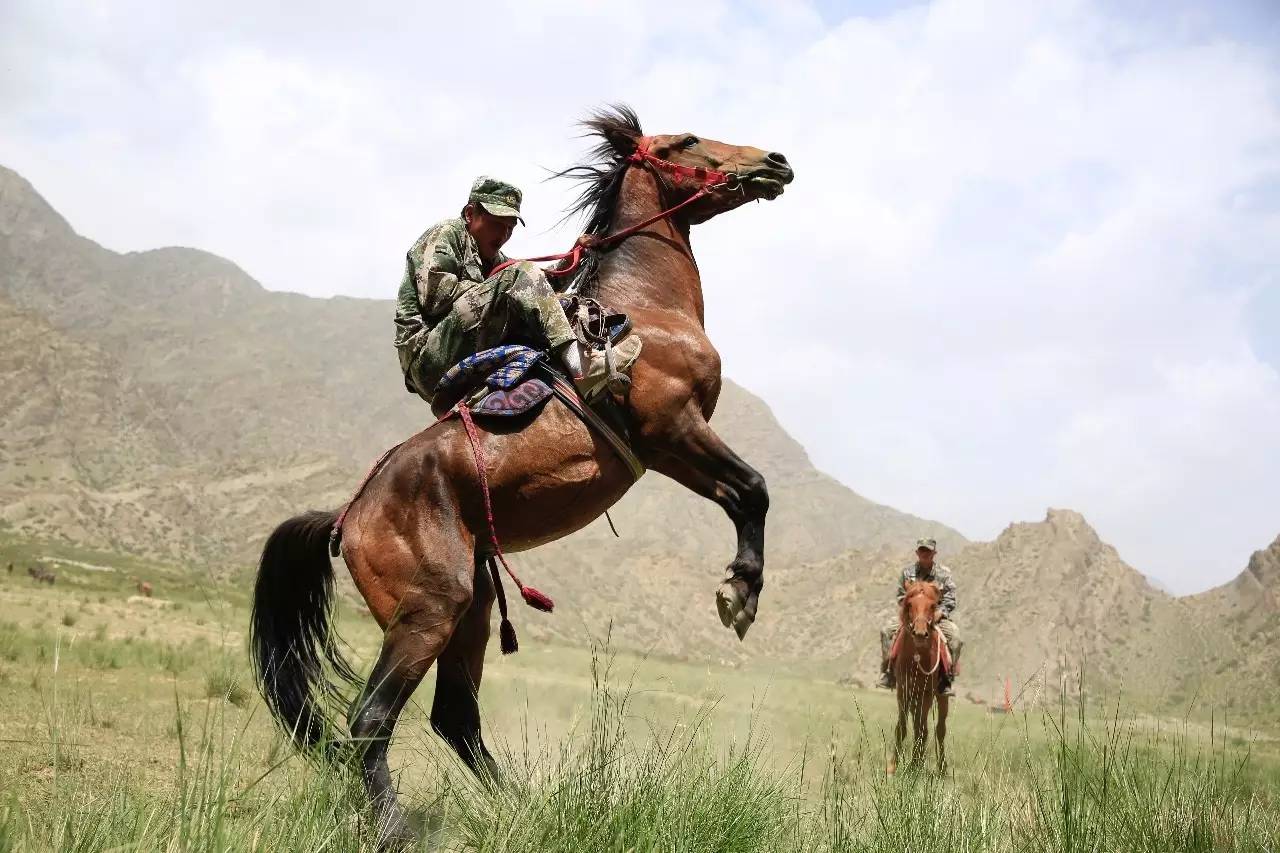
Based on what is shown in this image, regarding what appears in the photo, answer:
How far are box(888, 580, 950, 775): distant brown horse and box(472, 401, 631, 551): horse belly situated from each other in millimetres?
6755

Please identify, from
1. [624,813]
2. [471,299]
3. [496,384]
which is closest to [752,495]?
[496,384]

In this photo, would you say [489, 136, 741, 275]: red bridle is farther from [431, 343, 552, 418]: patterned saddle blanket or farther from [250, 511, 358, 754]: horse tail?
[250, 511, 358, 754]: horse tail

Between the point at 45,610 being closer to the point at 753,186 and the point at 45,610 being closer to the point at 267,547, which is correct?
the point at 267,547

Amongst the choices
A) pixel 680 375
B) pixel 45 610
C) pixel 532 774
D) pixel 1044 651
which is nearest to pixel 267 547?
pixel 532 774

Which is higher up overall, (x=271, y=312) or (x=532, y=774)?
(x=271, y=312)

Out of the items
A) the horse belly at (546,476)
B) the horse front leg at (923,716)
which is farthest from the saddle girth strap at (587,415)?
the horse front leg at (923,716)

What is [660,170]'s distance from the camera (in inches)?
238

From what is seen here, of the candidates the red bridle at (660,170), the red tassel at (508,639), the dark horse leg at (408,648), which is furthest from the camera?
the red bridle at (660,170)

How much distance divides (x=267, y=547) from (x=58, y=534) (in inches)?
2239

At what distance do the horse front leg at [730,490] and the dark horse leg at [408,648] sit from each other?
1176 millimetres

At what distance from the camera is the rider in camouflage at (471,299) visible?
504cm

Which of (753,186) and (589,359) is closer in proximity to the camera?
(589,359)

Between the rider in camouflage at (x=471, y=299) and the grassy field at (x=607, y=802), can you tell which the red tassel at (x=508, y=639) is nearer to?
the grassy field at (x=607, y=802)

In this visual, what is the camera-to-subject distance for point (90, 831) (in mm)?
3236
